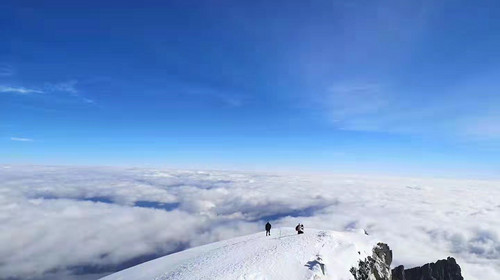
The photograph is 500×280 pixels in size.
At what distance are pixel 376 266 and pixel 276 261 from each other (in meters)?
21.9

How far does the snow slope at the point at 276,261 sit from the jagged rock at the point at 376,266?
3.37 ft

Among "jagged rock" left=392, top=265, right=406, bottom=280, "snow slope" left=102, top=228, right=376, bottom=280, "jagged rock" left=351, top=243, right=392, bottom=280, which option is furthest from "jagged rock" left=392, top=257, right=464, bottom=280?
"snow slope" left=102, top=228, right=376, bottom=280

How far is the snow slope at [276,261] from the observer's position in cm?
3131

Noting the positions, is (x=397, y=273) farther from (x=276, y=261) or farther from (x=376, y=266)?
(x=276, y=261)

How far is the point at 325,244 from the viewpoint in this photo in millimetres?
41906

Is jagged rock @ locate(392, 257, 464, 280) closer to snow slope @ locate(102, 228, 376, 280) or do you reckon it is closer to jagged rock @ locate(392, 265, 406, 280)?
jagged rock @ locate(392, 265, 406, 280)

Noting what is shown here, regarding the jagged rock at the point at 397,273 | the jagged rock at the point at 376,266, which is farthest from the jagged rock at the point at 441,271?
the jagged rock at the point at 376,266

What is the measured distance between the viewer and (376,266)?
149 feet

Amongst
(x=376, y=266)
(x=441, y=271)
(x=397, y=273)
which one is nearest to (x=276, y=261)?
(x=376, y=266)

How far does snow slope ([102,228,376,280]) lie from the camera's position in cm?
3131

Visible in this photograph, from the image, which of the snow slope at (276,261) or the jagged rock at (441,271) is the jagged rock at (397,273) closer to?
the jagged rock at (441,271)

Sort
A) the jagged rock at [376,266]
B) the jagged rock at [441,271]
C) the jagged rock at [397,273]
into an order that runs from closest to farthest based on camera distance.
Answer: the jagged rock at [376,266], the jagged rock at [397,273], the jagged rock at [441,271]

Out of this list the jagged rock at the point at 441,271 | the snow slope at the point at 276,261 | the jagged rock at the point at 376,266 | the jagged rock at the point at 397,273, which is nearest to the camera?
the snow slope at the point at 276,261

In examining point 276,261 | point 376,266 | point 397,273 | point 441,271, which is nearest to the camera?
point 276,261
